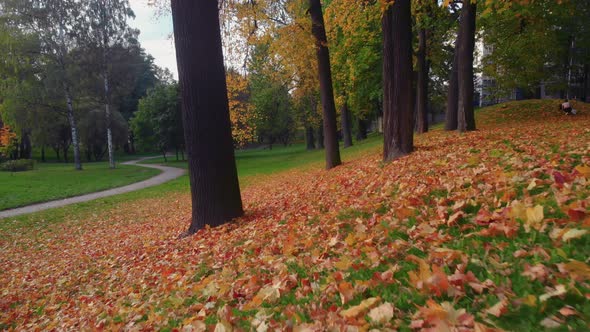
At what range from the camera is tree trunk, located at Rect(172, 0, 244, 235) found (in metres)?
6.46

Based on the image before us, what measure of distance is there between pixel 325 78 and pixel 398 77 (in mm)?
4190

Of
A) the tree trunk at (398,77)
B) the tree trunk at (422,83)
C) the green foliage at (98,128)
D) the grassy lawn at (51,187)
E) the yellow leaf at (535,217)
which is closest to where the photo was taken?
the yellow leaf at (535,217)

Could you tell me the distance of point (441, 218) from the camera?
141 inches

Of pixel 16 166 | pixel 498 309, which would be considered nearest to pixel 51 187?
pixel 16 166

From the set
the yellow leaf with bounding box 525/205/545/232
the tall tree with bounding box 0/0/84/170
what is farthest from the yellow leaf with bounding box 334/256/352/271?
the tall tree with bounding box 0/0/84/170

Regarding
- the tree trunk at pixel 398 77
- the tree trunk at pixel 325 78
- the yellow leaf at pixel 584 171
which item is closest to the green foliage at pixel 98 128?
the tree trunk at pixel 325 78

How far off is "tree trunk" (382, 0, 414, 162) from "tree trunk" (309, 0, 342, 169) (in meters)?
3.58

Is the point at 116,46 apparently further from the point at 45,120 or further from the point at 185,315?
the point at 185,315

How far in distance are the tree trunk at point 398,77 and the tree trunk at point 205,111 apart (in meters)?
4.31

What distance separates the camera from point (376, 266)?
117 inches

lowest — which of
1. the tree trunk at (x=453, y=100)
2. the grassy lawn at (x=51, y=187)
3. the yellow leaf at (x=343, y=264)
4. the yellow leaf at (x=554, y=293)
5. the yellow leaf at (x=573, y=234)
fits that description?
the grassy lawn at (x=51, y=187)

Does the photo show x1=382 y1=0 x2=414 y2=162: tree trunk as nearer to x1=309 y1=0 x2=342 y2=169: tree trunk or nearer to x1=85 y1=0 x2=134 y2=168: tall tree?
x1=309 y1=0 x2=342 y2=169: tree trunk

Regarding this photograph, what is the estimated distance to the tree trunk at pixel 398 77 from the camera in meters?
8.72

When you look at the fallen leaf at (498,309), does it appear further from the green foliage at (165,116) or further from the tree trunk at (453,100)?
the green foliage at (165,116)
